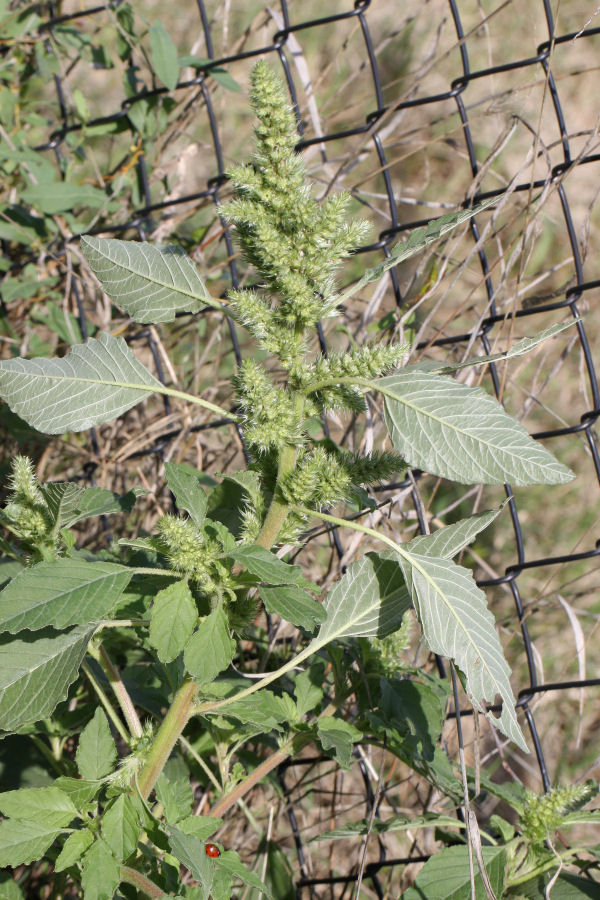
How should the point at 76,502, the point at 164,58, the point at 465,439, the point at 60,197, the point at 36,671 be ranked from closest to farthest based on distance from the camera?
1. the point at 465,439
2. the point at 36,671
3. the point at 76,502
4. the point at 164,58
5. the point at 60,197

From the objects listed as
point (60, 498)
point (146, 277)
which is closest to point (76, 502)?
point (60, 498)

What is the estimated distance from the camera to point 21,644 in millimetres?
906

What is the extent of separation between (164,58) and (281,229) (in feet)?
3.69

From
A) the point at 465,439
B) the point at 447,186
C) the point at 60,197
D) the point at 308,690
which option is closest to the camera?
the point at 465,439

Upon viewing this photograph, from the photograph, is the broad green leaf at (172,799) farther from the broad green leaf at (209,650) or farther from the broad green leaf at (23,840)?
the broad green leaf at (209,650)

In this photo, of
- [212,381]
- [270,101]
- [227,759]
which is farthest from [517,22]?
[227,759]

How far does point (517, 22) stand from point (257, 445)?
3306 mm

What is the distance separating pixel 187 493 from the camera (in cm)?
91

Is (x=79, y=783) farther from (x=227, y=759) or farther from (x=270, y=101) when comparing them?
(x=270, y=101)

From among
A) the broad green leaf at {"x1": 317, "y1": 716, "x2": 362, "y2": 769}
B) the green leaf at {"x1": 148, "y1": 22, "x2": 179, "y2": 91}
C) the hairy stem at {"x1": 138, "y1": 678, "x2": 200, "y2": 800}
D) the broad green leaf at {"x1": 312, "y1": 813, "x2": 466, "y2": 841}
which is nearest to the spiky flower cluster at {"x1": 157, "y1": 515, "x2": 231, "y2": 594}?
the hairy stem at {"x1": 138, "y1": 678, "x2": 200, "y2": 800}

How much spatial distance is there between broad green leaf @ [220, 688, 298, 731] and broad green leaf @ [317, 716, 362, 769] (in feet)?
0.15

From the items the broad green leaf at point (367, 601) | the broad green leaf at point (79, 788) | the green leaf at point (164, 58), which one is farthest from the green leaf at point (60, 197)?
the broad green leaf at point (79, 788)

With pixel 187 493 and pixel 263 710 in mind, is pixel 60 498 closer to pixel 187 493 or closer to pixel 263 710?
pixel 187 493

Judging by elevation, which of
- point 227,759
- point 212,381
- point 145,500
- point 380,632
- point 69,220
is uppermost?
point 69,220
